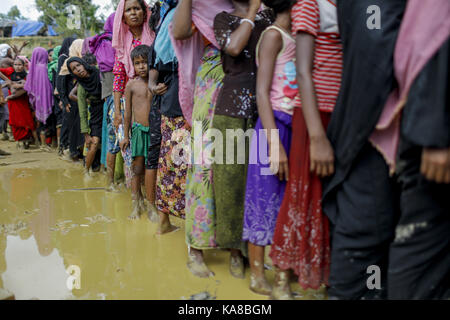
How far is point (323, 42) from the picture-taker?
1.91 m

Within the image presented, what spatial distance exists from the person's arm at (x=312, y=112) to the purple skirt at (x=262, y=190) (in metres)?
0.22

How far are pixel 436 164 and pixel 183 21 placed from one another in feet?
5.74

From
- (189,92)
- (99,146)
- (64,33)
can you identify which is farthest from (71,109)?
(64,33)

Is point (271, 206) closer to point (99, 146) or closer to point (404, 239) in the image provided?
point (404, 239)

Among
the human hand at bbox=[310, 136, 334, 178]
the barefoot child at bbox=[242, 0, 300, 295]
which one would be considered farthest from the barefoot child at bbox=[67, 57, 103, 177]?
the human hand at bbox=[310, 136, 334, 178]

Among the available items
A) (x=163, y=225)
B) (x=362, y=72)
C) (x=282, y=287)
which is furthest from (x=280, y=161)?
(x=163, y=225)

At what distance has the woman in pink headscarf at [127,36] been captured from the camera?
12.5 feet

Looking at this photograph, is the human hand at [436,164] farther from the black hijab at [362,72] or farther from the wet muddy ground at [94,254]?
the wet muddy ground at [94,254]

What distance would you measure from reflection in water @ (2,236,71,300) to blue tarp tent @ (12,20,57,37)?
31.6m

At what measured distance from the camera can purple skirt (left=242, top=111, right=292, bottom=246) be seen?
6.98 ft

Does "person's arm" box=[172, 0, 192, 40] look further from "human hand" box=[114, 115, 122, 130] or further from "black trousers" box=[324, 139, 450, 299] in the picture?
"human hand" box=[114, 115, 122, 130]

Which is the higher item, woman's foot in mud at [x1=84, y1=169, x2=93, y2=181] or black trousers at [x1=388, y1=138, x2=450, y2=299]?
black trousers at [x1=388, y1=138, x2=450, y2=299]

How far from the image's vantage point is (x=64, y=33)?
950 inches

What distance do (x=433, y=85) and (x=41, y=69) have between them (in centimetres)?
828
